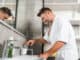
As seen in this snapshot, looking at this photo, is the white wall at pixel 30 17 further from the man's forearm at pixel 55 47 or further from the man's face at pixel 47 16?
the man's forearm at pixel 55 47

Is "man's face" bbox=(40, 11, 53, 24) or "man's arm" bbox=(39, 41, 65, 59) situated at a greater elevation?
"man's face" bbox=(40, 11, 53, 24)

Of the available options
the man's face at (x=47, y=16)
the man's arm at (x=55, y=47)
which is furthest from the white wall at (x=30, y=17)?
the man's arm at (x=55, y=47)

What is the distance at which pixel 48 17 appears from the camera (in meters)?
1.84

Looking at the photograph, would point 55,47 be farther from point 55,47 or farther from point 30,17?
point 30,17

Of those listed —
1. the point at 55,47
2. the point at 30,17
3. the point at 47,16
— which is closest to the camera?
the point at 55,47

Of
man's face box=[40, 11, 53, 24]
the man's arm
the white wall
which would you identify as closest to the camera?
the man's arm

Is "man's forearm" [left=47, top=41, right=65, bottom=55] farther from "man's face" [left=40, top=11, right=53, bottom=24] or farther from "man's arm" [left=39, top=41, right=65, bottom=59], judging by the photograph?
"man's face" [left=40, top=11, right=53, bottom=24]

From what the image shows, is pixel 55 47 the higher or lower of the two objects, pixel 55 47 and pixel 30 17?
the lower

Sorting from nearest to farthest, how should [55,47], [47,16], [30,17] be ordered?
[55,47] → [47,16] → [30,17]

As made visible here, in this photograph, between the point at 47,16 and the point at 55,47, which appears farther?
the point at 47,16

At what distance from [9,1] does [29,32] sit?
1.79 ft

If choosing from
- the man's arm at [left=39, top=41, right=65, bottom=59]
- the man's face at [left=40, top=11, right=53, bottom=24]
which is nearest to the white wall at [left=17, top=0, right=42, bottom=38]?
the man's face at [left=40, top=11, right=53, bottom=24]

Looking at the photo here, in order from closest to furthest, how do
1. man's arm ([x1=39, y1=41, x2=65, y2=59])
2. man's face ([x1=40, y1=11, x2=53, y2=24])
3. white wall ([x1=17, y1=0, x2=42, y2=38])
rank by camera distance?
man's arm ([x1=39, y1=41, x2=65, y2=59]) < man's face ([x1=40, y1=11, x2=53, y2=24]) < white wall ([x1=17, y1=0, x2=42, y2=38])

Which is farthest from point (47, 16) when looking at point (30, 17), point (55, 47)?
point (30, 17)
